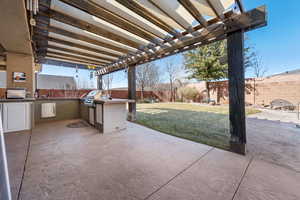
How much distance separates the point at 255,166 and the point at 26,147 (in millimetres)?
4013

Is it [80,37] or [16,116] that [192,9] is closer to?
[80,37]

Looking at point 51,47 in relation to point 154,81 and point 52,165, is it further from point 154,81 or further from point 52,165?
point 154,81

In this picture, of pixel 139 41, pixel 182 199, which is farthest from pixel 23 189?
pixel 139 41

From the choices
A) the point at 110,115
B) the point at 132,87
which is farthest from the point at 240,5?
the point at 132,87

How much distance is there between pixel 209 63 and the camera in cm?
958

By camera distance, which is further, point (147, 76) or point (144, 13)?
point (147, 76)

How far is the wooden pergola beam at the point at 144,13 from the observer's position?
6.04 ft

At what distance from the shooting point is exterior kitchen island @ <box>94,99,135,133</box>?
127 inches

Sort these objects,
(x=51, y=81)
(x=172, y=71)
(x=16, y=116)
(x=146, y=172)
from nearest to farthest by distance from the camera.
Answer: (x=146, y=172) < (x=16, y=116) < (x=51, y=81) < (x=172, y=71)

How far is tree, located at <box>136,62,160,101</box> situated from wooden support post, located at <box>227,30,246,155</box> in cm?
1147

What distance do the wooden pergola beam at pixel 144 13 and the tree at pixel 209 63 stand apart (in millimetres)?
8213

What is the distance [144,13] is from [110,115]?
2.54 meters

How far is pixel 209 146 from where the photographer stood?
2.42m

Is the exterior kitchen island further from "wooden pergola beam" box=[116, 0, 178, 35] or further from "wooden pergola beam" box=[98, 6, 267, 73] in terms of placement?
"wooden pergola beam" box=[98, 6, 267, 73]
